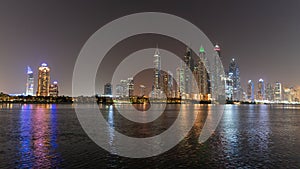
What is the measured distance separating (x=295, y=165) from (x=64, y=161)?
18774mm

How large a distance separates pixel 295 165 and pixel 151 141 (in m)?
16.5

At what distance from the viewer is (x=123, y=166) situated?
21.3m

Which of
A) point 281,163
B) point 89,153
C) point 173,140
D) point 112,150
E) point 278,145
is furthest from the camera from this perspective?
point 173,140

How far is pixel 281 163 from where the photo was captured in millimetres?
22969

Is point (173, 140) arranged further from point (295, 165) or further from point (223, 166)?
point (295, 165)

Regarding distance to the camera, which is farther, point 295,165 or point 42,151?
point 42,151

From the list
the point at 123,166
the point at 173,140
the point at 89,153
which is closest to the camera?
the point at 123,166

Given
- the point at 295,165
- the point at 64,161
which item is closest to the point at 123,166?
the point at 64,161

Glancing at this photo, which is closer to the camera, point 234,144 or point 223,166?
point 223,166

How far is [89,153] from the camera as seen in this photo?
1024 inches

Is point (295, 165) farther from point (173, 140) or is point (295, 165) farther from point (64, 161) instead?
point (64, 161)

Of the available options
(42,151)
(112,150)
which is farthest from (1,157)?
(112,150)

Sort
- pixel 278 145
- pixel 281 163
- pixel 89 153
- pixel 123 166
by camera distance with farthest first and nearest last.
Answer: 1. pixel 278 145
2. pixel 89 153
3. pixel 281 163
4. pixel 123 166

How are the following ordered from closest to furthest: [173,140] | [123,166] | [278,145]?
[123,166], [278,145], [173,140]
